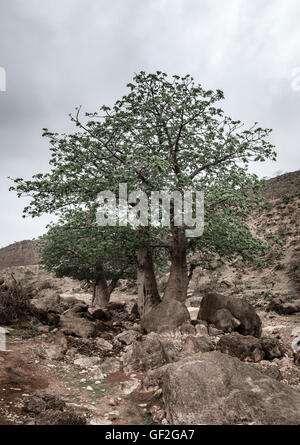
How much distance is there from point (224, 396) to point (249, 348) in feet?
12.7

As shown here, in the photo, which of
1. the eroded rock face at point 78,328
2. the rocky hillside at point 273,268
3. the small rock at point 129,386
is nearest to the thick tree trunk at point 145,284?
the eroded rock face at point 78,328

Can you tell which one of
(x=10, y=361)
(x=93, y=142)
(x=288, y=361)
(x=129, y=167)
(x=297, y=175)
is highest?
(x=297, y=175)

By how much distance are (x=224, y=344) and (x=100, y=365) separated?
11.5ft

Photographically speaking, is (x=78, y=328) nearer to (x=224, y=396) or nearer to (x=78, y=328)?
(x=78, y=328)

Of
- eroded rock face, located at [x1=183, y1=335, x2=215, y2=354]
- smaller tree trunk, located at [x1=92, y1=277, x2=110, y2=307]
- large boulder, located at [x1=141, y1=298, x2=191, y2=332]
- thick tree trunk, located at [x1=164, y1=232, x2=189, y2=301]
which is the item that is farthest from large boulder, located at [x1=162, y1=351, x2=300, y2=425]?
smaller tree trunk, located at [x1=92, y1=277, x2=110, y2=307]

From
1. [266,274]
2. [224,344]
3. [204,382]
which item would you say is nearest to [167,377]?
[204,382]

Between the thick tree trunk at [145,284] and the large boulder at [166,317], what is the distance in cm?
209

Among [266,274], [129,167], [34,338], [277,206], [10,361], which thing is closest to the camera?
[10,361]

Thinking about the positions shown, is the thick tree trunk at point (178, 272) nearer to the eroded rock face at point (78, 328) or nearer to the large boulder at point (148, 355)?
the eroded rock face at point (78, 328)

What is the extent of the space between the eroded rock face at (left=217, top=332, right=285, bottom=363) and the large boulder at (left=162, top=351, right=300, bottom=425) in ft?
9.44

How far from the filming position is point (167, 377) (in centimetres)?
522

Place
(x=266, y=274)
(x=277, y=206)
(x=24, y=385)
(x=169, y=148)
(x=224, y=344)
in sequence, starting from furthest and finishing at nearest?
(x=277, y=206), (x=266, y=274), (x=169, y=148), (x=224, y=344), (x=24, y=385)

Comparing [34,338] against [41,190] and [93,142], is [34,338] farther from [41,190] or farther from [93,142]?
[93,142]

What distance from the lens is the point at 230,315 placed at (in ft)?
36.3
